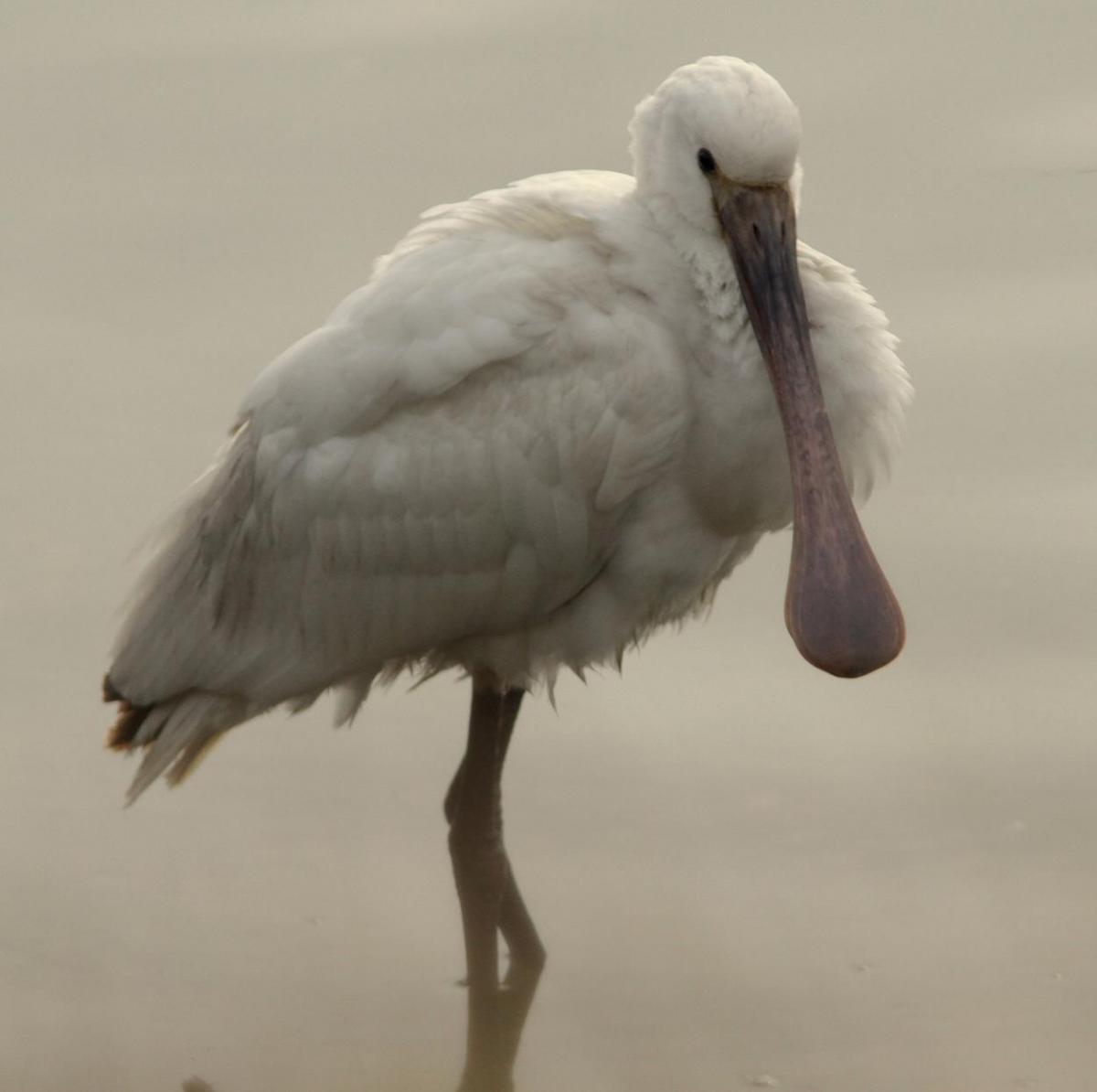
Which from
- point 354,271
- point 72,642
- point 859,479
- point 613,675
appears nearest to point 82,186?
point 354,271

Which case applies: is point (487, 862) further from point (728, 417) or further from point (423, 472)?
point (728, 417)

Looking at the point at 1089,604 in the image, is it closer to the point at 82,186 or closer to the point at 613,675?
the point at 613,675

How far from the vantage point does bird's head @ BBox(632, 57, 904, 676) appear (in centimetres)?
472

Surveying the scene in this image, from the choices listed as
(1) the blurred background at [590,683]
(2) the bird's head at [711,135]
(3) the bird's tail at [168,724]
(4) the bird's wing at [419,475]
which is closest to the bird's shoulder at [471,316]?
(4) the bird's wing at [419,475]

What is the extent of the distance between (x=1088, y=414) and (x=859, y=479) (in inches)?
82.7

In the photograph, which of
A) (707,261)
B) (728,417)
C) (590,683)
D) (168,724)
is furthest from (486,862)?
(707,261)

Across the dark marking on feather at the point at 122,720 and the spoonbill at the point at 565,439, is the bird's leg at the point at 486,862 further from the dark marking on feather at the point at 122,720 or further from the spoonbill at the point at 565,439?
the dark marking on feather at the point at 122,720

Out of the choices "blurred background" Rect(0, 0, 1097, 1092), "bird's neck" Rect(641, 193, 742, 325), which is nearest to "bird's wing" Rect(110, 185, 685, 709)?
"bird's neck" Rect(641, 193, 742, 325)

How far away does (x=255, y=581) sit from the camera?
514 centimetres

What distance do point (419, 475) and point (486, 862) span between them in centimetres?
96

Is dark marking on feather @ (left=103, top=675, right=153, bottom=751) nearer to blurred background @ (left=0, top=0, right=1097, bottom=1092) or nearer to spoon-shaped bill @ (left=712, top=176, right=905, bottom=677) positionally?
blurred background @ (left=0, top=0, right=1097, bottom=1092)

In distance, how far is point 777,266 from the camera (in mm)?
4770

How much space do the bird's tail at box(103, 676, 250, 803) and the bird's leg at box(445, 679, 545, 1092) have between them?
0.49m

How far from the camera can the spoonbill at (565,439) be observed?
4766 mm
